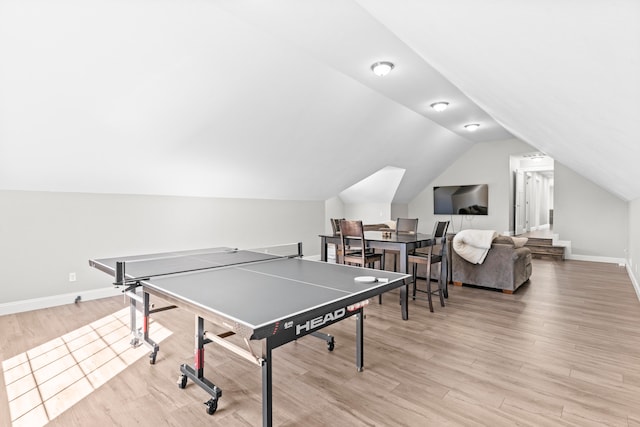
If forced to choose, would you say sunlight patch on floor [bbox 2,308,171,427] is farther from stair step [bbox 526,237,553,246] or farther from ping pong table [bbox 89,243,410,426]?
stair step [bbox 526,237,553,246]

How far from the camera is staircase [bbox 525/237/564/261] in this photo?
7250 mm

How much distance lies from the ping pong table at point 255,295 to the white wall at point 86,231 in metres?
1.75

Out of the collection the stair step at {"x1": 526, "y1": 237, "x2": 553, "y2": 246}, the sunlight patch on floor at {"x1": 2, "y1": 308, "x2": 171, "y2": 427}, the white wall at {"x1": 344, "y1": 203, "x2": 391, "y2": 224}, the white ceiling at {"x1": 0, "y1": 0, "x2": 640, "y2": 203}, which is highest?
the white ceiling at {"x1": 0, "y1": 0, "x2": 640, "y2": 203}

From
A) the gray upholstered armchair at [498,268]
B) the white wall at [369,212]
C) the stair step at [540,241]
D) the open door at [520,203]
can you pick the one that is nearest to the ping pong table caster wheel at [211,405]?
the gray upholstered armchair at [498,268]

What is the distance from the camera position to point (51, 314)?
11.9ft

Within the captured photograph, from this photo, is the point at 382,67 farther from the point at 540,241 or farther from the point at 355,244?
the point at 540,241

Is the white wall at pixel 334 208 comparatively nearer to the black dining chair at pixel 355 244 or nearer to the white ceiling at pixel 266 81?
the white ceiling at pixel 266 81

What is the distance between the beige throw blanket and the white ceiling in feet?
4.81

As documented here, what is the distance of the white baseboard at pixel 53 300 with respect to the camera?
3639mm

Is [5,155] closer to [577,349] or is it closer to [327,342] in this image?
[327,342]

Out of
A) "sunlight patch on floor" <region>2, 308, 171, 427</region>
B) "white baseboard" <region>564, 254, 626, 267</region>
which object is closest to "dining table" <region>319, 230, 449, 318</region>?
"sunlight patch on floor" <region>2, 308, 171, 427</region>

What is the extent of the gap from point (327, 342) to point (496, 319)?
6.28ft

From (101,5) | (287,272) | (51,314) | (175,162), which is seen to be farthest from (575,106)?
(51,314)

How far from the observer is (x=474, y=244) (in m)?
4.54
